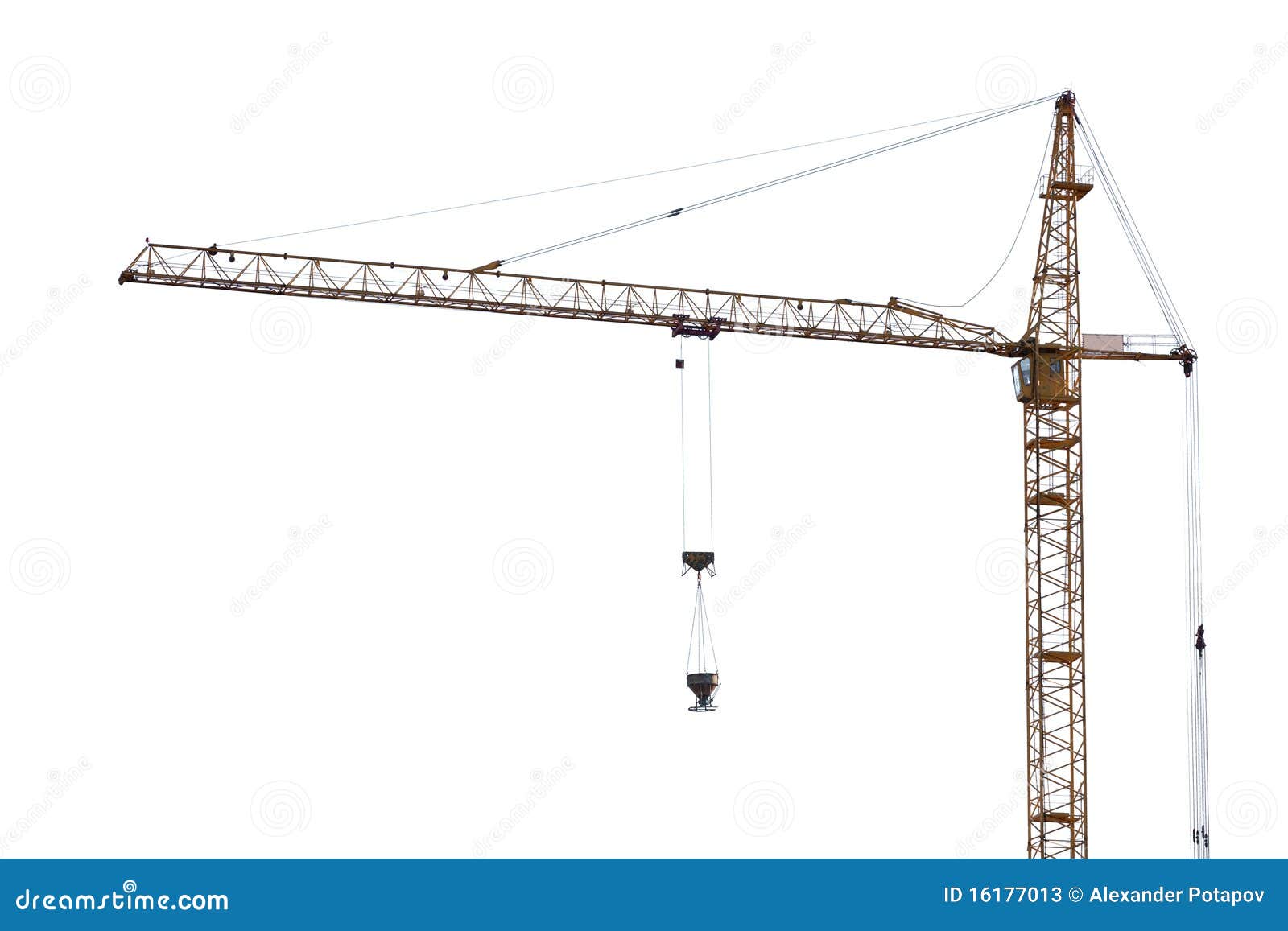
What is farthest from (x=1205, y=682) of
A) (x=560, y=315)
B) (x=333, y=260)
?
(x=333, y=260)

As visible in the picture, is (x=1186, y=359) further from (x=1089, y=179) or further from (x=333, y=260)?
(x=333, y=260)

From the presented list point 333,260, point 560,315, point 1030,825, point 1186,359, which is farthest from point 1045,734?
point 333,260

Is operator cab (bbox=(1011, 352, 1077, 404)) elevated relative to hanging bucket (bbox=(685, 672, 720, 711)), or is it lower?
elevated

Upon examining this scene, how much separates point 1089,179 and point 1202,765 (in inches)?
803

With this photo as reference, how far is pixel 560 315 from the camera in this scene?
8369 cm

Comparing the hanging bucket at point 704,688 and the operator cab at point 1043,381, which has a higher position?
the operator cab at point 1043,381

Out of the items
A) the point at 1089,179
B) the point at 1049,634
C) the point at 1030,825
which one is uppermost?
the point at 1089,179

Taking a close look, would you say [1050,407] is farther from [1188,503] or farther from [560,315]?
[560,315]

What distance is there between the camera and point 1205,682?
265 ft

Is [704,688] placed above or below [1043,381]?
below

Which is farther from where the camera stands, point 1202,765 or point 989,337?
point 989,337

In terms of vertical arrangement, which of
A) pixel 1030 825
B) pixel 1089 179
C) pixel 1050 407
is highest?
pixel 1089 179

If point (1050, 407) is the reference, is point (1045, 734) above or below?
below

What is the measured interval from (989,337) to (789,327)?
7297mm
